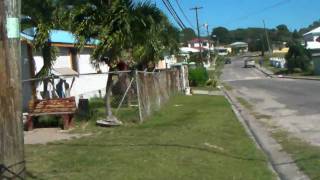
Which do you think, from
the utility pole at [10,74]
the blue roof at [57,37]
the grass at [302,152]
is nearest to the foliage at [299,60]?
the blue roof at [57,37]

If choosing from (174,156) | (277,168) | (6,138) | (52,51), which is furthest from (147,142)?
(52,51)

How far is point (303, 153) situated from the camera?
1166cm

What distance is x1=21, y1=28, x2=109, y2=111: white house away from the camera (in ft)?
65.6

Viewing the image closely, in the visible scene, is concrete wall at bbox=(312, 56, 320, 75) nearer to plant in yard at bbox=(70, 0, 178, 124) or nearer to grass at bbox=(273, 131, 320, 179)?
plant in yard at bbox=(70, 0, 178, 124)

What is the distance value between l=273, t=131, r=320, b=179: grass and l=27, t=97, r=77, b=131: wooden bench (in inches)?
199

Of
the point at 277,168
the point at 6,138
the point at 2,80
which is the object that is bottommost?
the point at 277,168

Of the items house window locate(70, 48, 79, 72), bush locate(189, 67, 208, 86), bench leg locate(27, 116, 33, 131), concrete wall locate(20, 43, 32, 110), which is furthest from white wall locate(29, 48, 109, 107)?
bush locate(189, 67, 208, 86)

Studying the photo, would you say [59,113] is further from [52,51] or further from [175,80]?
[175,80]

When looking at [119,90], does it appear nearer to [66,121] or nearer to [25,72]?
Answer: [25,72]

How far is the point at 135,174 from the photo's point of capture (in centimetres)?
916

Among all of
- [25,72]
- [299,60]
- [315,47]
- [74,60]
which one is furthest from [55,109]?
[315,47]

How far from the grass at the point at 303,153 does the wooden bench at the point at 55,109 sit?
5.06 m

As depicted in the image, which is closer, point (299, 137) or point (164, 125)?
point (299, 137)

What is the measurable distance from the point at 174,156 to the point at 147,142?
1912 mm
